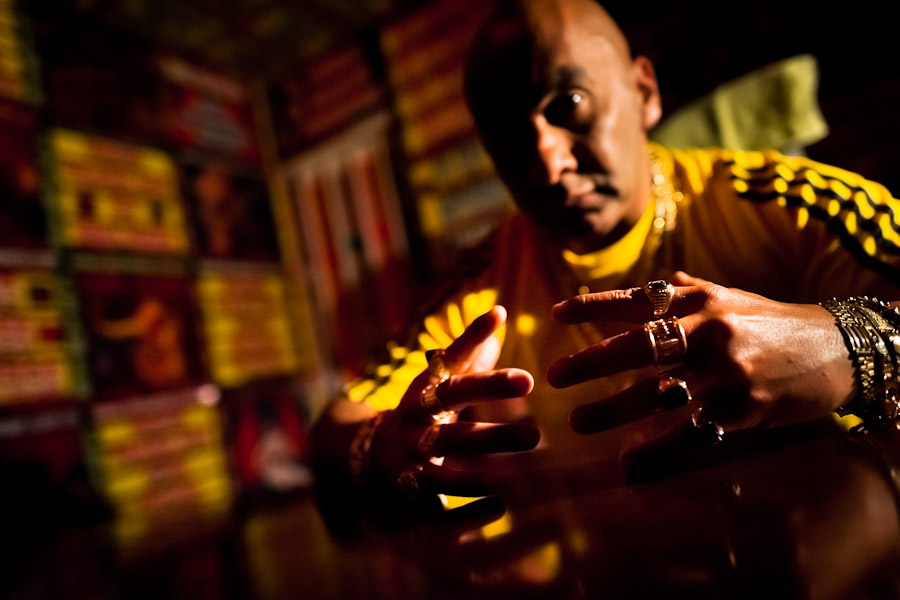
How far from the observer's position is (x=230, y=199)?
2178mm

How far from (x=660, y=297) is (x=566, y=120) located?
1.02ft

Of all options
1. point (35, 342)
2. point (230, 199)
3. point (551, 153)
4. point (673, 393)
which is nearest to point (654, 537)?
point (673, 393)

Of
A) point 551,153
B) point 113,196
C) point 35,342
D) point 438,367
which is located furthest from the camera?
point 113,196

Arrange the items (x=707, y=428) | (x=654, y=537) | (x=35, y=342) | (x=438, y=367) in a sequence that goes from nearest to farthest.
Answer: (x=654, y=537), (x=707, y=428), (x=438, y=367), (x=35, y=342)

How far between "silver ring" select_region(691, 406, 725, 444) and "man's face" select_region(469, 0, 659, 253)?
1.11ft

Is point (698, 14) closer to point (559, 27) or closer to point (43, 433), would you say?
point (559, 27)

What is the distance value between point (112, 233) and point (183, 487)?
0.83 metres

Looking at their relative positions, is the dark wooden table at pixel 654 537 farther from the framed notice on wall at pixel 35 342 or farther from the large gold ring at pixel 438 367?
the framed notice on wall at pixel 35 342

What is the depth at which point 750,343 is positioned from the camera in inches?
16.3

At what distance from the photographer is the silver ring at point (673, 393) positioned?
0.40m

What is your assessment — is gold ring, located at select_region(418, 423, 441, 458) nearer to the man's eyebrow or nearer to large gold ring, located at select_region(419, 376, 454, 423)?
large gold ring, located at select_region(419, 376, 454, 423)

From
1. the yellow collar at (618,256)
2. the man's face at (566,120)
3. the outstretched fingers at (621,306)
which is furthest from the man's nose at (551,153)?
the outstretched fingers at (621,306)

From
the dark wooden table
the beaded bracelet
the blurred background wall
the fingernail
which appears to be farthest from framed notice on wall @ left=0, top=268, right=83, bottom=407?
the beaded bracelet

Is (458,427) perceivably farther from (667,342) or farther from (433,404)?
(667,342)
